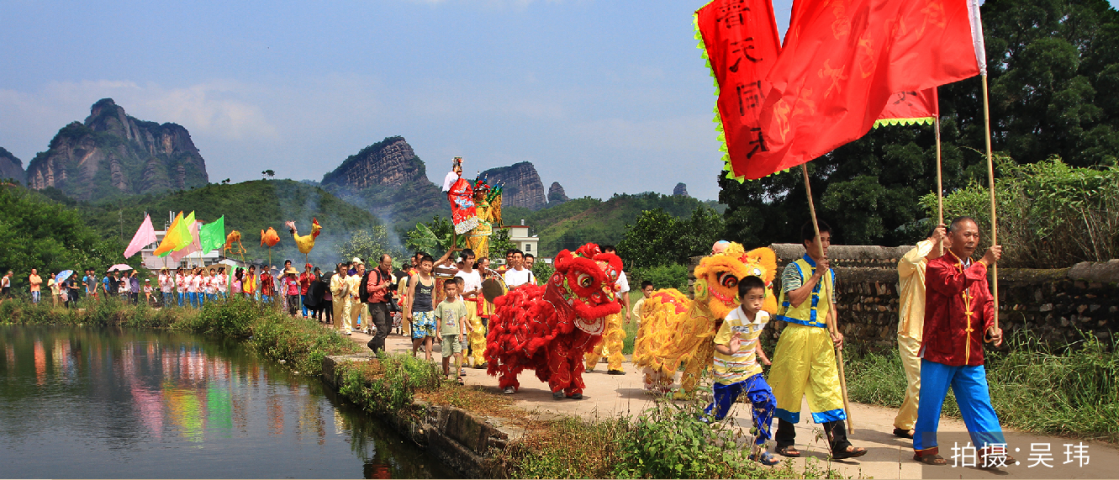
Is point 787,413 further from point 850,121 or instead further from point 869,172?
point 869,172

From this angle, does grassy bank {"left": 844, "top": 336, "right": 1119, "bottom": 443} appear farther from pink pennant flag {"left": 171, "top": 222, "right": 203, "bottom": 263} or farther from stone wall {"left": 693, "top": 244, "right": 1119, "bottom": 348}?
pink pennant flag {"left": 171, "top": 222, "right": 203, "bottom": 263}

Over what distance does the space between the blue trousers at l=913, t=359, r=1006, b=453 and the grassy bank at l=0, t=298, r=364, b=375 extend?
857 centimetres

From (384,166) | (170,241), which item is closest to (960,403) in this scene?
(170,241)

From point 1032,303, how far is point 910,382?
2090 millimetres

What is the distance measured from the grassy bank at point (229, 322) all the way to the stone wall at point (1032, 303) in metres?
7.18

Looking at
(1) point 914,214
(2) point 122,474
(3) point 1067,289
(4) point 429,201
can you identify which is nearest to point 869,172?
(1) point 914,214

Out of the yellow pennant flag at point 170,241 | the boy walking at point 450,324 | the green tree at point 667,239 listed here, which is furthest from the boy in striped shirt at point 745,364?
the green tree at point 667,239

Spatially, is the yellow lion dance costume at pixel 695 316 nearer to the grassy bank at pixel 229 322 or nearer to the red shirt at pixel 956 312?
the red shirt at pixel 956 312

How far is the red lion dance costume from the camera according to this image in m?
7.90

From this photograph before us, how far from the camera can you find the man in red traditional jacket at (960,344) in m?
5.17

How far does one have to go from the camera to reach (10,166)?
630 feet

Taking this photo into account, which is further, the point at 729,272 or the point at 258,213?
the point at 258,213

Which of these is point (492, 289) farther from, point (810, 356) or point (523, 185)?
point (523, 185)

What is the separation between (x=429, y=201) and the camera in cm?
12912
